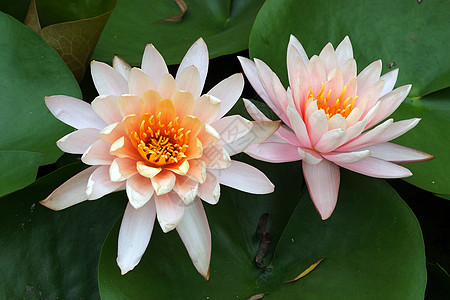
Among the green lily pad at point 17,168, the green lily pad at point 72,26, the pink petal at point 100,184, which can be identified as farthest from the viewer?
the green lily pad at point 72,26

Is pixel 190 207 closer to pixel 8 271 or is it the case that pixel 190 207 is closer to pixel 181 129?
pixel 181 129

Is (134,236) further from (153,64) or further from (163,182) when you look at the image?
(153,64)

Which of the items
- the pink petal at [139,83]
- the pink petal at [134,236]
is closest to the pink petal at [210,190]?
the pink petal at [134,236]

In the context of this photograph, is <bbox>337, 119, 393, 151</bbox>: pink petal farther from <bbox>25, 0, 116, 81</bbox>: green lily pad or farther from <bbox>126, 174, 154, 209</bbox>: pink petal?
<bbox>25, 0, 116, 81</bbox>: green lily pad

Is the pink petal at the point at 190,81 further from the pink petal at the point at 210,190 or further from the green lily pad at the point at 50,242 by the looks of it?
the green lily pad at the point at 50,242

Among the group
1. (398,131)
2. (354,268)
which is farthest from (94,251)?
(398,131)

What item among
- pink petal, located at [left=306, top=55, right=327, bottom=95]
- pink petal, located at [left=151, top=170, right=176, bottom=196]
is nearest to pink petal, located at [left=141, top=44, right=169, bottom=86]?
pink petal, located at [left=151, top=170, right=176, bottom=196]
